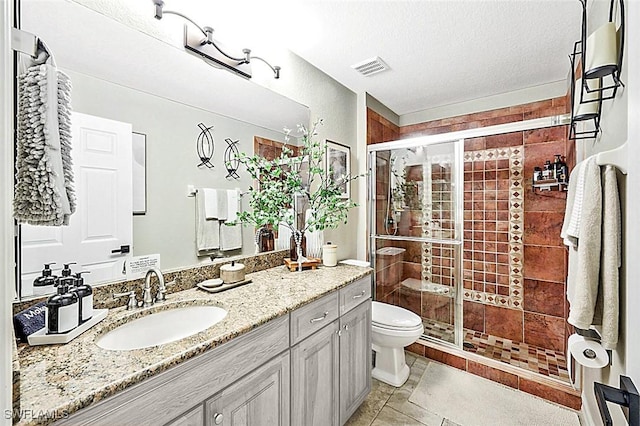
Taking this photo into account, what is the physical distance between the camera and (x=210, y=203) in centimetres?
165

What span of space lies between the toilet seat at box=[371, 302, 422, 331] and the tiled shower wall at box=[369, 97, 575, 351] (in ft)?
1.90

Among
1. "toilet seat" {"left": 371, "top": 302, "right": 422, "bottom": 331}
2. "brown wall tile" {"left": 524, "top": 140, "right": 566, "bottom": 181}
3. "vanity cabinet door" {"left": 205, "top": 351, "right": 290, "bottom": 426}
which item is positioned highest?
"brown wall tile" {"left": 524, "top": 140, "right": 566, "bottom": 181}

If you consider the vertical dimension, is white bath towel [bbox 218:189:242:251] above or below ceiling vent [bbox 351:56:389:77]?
below

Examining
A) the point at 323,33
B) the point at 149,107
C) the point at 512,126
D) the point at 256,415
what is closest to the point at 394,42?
Result: the point at 323,33

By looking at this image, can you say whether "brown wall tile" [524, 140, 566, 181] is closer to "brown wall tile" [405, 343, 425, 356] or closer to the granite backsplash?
"brown wall tile" [405, 343, 425, 356]

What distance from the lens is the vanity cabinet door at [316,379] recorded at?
1374 millimetres

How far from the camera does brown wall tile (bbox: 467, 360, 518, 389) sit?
2.22 m

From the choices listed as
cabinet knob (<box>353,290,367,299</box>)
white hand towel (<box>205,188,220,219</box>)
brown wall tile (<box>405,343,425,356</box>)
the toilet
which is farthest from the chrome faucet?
brown wall tile (<box>405,343,425,356</box>)

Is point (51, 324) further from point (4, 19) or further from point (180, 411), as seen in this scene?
point (4, 19)

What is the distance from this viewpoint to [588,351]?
1199 millimetres

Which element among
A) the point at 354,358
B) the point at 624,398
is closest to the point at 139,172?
the point at 354,358

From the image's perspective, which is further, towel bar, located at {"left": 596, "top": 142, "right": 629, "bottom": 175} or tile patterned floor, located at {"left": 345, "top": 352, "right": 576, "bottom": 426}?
tile patterned floor, located at {"left": 345, "top": 352, "right": 576, "bottom": 426}

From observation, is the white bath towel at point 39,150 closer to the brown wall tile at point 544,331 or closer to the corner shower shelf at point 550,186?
the corner shower shelf at point 550,186

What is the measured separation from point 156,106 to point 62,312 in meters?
0.95
